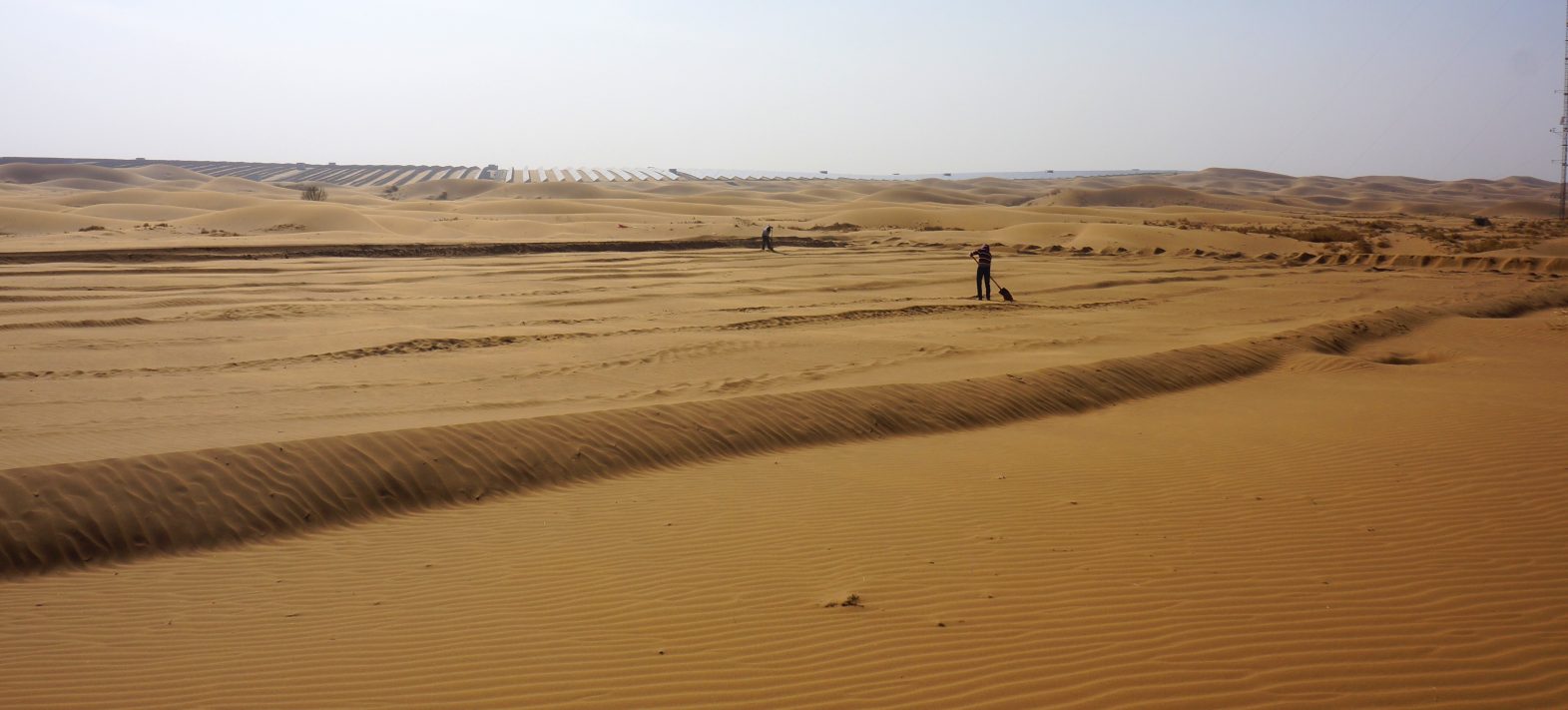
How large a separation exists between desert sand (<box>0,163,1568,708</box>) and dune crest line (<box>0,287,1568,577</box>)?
1.3 inches

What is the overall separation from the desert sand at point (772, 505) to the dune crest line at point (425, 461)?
0.03m

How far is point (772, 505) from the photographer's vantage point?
7.86 m

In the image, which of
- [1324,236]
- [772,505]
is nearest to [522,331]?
[772,505]

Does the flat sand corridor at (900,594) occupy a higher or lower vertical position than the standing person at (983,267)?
lower

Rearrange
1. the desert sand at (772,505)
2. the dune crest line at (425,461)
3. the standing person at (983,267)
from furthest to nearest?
the standing person at (983,267) → the dune crest line at (425,461) → the desert sand at (772,505)

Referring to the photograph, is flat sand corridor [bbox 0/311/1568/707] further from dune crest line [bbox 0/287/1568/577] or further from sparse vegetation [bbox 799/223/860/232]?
sparse vegetation [bbox 799/223/860/232]

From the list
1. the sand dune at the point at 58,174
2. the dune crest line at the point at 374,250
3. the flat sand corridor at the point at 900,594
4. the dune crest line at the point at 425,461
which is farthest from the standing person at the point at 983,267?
the sand dune at the point at 58,174

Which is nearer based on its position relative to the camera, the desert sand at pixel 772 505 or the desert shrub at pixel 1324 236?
the desert sand at pixel 772 505

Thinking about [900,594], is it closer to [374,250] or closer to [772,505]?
[772,505]

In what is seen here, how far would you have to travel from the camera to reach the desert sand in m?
→ 4.89

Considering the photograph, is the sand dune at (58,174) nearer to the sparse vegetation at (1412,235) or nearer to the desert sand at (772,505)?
the desert sand at (772,505)

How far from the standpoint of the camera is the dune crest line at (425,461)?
7.17 metres

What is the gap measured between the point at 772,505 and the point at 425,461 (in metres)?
3.01

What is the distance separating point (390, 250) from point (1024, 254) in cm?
2006
